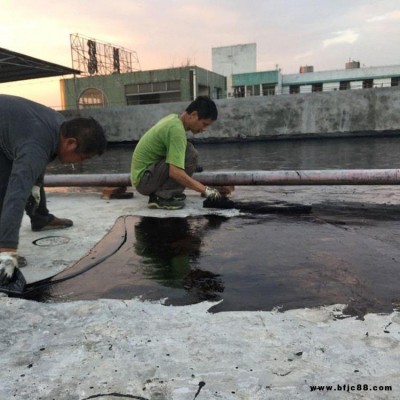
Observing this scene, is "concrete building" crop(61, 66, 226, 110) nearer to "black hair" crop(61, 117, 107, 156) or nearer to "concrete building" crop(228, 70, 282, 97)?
"concrete building" crop(228, 70, 282, 97)

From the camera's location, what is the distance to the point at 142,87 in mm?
31172

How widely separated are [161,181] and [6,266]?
87.4 inches

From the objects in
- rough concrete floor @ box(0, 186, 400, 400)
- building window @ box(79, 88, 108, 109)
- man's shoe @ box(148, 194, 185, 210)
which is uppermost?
building window @ box(79, 88, 108, 109)

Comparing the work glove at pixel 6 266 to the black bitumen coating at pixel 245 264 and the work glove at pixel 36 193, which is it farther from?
the work glove at pixel 36 193

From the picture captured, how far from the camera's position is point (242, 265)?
249 cm

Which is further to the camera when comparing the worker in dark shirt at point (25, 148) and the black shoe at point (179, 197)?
the black shoe at point (179, 197)

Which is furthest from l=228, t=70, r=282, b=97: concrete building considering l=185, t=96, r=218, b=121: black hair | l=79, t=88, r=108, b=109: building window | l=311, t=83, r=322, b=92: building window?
l=185, t=96, r=218, b=121: black hair

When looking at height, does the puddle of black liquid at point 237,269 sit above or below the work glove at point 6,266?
below

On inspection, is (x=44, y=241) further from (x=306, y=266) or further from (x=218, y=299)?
(x=306, y=266)

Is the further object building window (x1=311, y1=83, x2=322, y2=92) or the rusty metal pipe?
building window (x1=311, y1=83, x2=322, y2=92)

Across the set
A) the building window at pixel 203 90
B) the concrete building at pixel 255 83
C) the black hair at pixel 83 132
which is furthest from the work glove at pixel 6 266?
the concrete building at pixel 255 83

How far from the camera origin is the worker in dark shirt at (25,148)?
2070 millimetres

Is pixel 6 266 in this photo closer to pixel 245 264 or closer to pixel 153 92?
pixel 245 264

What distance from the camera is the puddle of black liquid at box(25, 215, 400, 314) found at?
79.6 inches
